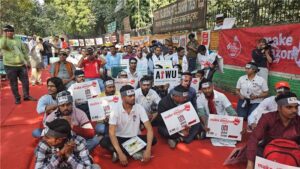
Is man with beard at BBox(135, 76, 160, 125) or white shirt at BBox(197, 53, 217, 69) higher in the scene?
white shirt at BBox(197, 53, 217, 69)

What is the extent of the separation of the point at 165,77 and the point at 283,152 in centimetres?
398

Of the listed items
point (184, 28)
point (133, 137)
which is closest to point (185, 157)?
point (133, 137)

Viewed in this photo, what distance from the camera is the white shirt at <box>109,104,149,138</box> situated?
4.82m

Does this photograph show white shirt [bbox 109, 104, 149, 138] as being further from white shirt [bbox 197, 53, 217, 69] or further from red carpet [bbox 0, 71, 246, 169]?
white shirt [bbox 197, 53, 217, 69]

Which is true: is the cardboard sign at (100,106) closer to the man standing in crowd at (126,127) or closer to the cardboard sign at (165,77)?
the man standing in crowd at (126,127)

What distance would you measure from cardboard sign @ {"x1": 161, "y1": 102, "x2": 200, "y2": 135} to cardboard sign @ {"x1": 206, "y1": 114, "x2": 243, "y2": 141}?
0.27 meters

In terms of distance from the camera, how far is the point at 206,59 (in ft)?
30.1

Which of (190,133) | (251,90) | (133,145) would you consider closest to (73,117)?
(133,145)

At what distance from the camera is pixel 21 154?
16.7ft

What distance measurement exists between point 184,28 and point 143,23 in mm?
10799

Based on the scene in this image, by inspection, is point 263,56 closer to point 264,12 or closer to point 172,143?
point 264,12

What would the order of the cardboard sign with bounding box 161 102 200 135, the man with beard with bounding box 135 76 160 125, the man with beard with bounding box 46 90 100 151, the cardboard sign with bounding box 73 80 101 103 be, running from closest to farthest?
the man with beard with bounding box 46 90 100 151, the cardboard sign with bounding box 161 102 200 135, the man with beard with bounding box 135 76 160 125, the cardboard sign with bounding box 73 80 101 103

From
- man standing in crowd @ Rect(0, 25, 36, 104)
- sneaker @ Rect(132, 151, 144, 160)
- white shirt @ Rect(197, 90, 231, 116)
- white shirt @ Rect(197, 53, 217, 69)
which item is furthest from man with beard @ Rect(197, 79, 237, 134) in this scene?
man standing in crowd @ Rect(0, 25, 36, 104)

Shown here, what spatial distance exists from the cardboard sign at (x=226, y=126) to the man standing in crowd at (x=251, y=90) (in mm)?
1336
